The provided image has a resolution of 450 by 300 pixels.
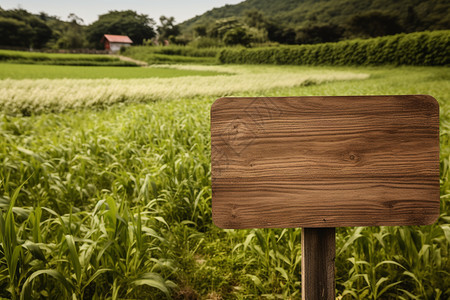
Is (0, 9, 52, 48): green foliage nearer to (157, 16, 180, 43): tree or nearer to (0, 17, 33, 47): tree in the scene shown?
(0, 17, 33, 47): tree

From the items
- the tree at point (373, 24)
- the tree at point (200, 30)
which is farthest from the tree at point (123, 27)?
the tree at point (373, 24)

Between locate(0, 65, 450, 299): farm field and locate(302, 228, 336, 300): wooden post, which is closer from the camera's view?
locate(302, 228, 336, 300): wooden post

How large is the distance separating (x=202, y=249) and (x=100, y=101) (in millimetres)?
6197

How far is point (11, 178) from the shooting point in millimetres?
2717

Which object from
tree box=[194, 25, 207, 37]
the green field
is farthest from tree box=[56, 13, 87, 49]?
tree box=[194, 25, 207, 37]

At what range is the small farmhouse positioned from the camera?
3962 cm

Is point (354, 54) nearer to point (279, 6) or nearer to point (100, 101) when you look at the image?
point (100, 101)

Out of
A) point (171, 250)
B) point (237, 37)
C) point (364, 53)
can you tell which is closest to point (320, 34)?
point (237, 37)

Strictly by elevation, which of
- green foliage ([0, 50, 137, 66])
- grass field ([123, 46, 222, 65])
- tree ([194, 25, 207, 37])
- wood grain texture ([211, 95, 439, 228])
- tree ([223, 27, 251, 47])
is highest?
tree ([194, 25, 207, 37])

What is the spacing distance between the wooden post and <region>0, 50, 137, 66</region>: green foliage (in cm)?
2620

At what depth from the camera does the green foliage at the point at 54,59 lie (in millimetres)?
21469

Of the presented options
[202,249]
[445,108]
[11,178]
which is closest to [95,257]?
[202,249]

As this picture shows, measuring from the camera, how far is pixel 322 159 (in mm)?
894

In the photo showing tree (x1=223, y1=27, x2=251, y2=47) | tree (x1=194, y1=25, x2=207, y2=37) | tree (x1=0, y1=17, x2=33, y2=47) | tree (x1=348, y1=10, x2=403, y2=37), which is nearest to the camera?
tree (x1=0, y1=17, x2=33, y2=47)
